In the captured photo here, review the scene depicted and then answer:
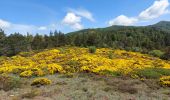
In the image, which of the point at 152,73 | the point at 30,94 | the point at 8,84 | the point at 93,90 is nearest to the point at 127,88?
the point at 93,90

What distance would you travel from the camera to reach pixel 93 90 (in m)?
18.9

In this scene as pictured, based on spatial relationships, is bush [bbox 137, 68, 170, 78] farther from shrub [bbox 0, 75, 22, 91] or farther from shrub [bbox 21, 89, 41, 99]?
shrub [bbox 0, 75, 22, 91]

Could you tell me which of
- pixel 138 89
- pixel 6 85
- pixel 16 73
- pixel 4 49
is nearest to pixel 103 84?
pixel 138 89

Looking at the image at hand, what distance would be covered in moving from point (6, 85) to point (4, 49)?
54.0m

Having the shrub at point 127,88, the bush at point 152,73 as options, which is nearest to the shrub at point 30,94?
the shrub at point 127,88

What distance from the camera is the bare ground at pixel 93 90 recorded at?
56.2 feet

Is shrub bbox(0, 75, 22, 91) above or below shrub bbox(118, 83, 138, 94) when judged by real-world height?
above

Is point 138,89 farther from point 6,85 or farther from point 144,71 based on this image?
point 6,85

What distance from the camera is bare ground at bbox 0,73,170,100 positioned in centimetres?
1714

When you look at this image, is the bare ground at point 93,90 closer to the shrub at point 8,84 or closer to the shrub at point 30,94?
the shrub at point 30,94

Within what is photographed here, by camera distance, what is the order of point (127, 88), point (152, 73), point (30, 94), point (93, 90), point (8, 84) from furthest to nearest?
point (152, 73), point (8, 84), point (127, 88), point (93, 90), point (30, 94)

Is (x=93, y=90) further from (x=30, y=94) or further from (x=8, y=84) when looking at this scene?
(x=8, y=84)

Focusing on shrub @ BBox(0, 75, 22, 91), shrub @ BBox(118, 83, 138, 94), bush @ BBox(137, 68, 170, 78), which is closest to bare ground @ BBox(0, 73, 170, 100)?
shrub @ BBox(118, 83, 138, 94)

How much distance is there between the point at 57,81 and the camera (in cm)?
2305
